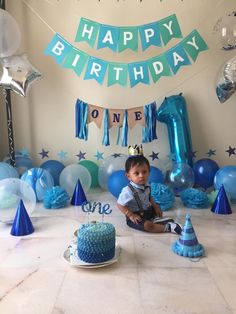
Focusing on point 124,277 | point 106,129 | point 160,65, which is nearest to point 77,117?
point 106,129

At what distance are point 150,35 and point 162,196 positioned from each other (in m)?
1.16

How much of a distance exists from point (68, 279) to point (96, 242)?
0.18m

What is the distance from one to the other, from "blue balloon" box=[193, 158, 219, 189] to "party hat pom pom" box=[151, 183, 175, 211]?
411mm

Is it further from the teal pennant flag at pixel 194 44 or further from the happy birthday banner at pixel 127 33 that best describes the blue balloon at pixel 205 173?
the happy birthday banner at pixel 127 33

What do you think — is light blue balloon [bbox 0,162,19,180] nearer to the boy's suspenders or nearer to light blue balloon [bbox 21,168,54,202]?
light blue balloon [bbox 21,168,54,202]

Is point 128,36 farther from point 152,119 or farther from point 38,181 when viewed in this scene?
point 38,181

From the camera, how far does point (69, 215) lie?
211 cm

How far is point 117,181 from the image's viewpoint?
2250 millimetres

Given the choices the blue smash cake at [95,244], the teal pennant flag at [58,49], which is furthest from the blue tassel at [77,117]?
the blue smash cake at [95,244]

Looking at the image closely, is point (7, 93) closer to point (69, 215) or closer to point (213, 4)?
point (69, 215)

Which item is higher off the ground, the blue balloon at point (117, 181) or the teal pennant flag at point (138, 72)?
the teal pennant flag at point (138, 72)

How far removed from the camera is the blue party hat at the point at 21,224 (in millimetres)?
→ 1786

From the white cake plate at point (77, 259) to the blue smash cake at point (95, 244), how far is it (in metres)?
0.02

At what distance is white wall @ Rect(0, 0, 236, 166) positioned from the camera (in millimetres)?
2617
